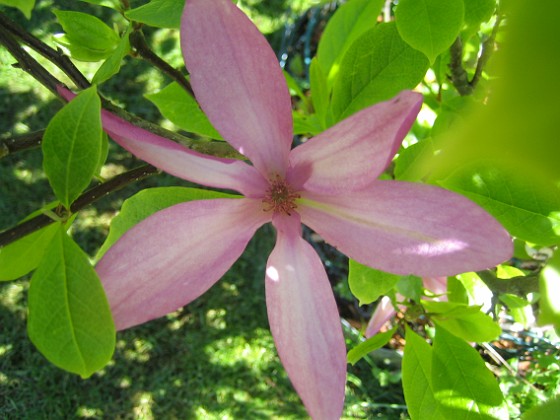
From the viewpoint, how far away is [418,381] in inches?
29.3

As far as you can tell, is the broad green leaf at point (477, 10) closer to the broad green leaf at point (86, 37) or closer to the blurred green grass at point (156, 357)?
the broad green leaf at point (86, 37)

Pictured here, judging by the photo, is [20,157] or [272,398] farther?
[20,157]

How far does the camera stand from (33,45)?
0.63 meters

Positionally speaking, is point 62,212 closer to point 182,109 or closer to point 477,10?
point 182,109

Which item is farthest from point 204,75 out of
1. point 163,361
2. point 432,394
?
point 163,361

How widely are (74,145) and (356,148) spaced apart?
0.72ft

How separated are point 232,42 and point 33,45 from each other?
0.97 ft

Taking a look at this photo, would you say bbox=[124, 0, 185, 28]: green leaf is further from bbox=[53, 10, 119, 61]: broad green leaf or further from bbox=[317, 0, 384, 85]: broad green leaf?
bbox=[317, 0, 384, 85]: broad green leaf

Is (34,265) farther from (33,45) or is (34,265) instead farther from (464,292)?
(464,292)

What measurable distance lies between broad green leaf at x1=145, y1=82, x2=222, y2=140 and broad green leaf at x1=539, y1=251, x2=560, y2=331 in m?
0.57

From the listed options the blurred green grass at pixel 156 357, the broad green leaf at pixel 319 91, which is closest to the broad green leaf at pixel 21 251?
the broad green leaf at pixel 319 91

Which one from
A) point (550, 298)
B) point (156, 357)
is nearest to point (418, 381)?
point (550, 298)

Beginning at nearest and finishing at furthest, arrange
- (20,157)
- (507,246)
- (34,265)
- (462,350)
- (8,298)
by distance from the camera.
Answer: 1. (507,246)
2. (34,265)
3. (462,350)
4. (8,298)
5. (20,157)

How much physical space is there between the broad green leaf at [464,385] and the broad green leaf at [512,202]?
0.22 metres
